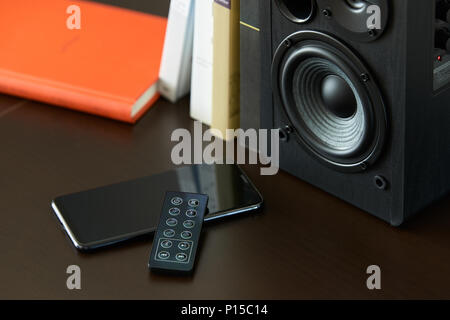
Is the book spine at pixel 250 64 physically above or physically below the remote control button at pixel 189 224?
above

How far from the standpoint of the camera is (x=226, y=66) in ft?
2.85

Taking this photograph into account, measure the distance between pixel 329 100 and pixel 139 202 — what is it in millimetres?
215

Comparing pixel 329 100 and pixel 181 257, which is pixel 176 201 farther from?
pixel 329 100


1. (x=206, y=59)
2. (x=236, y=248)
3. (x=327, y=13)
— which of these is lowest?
(x=236, y=248)

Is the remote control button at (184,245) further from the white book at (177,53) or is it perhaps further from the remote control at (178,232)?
the white book at (177,53)

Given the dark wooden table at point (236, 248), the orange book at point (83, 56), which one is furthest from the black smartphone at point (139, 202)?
the orange book at point (83, 56)

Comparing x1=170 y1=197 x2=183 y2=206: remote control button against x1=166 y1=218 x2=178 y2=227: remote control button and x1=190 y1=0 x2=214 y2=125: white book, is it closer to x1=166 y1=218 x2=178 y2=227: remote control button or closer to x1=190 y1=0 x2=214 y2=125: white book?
x1=166 y1=218 x2=178 y2=227: remote control button

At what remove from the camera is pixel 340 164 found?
79cm

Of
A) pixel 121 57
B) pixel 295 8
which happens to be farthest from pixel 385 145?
pixel 121 57

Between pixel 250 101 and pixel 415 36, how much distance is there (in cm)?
24

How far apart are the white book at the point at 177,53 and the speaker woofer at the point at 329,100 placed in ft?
0.55

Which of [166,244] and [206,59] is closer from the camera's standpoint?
[166,244]

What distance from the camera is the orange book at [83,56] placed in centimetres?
98

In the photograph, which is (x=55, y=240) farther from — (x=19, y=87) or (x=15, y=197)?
(x=19, y=87)
